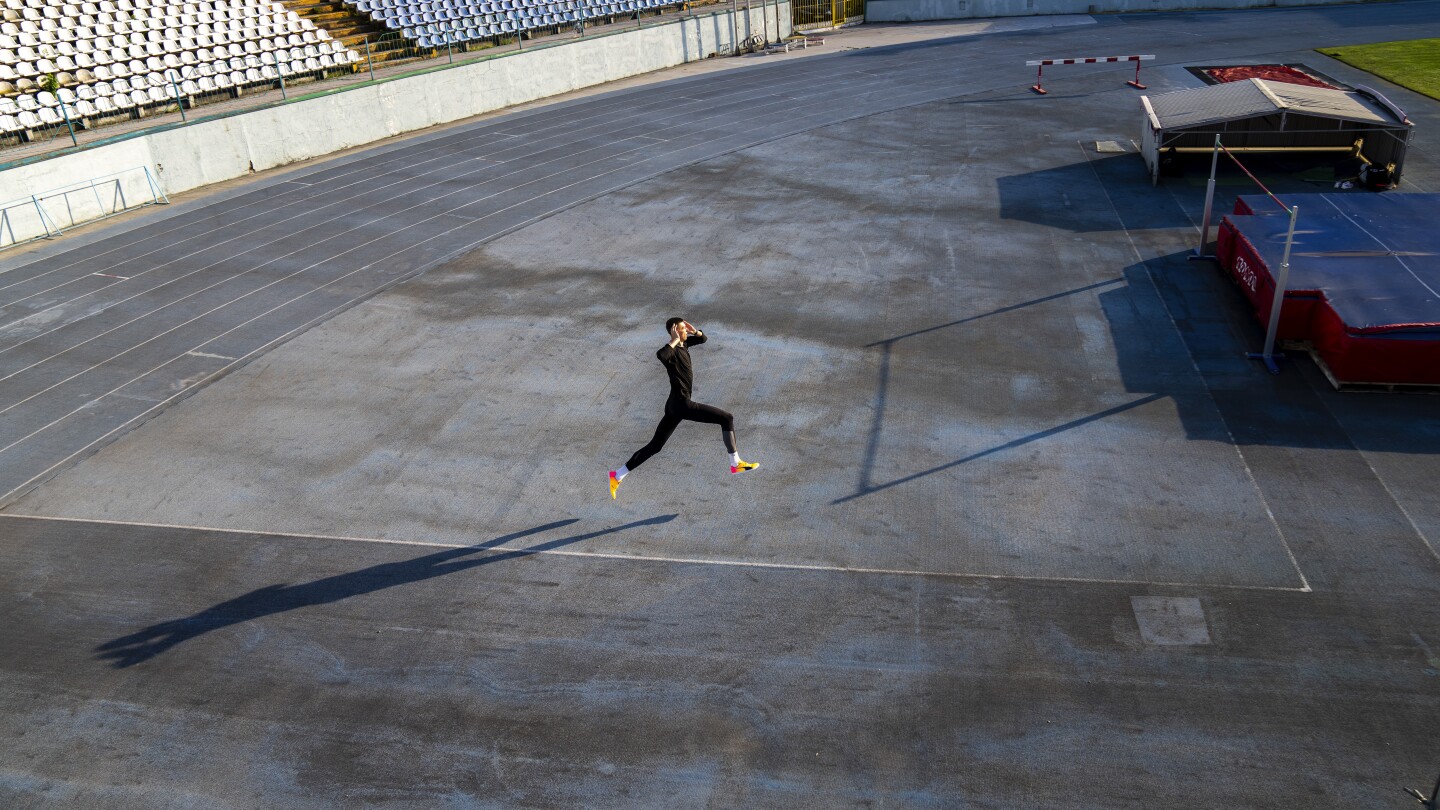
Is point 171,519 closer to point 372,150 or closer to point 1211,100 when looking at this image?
point 372,150

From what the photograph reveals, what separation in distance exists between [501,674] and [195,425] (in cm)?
681

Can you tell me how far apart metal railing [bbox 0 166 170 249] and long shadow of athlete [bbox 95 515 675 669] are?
46.8 feet

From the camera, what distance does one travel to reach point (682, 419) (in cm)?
997

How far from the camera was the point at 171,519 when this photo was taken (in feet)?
34.3

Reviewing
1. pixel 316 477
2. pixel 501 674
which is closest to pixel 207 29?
pixel 316 477

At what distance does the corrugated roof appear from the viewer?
19109 mm

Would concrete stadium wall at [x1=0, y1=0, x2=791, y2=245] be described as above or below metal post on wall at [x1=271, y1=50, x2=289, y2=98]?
below

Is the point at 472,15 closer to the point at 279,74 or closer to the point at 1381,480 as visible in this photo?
the point at 279,74

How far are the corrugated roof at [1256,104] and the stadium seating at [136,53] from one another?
21.0 metres

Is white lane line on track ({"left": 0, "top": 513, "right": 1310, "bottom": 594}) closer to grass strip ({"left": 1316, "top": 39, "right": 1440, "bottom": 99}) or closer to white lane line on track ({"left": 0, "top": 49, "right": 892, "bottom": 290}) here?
white lane line on track ({"left": 0, "top": 49, "right": 892, "bottom": 290})

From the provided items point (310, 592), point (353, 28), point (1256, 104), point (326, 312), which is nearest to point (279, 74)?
point (353, 28)

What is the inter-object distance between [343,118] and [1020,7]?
2962 cm

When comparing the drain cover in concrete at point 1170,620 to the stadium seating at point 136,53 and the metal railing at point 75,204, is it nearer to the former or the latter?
the metal railing at point 75,204

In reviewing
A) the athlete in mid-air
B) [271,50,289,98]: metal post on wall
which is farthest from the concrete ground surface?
[271,50,289,98]: metal post on wall
